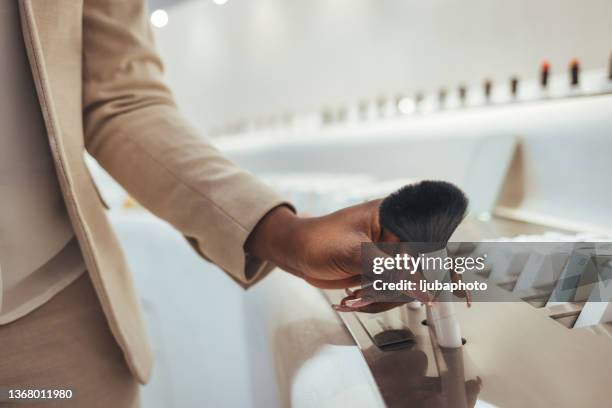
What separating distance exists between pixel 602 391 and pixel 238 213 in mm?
302

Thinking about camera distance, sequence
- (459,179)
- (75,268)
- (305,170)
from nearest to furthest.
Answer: (75,268), (459,179), (305,170)

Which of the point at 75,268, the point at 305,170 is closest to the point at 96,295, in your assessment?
the point at 75,268

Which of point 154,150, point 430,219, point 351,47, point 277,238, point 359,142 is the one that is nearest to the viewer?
point 430,219

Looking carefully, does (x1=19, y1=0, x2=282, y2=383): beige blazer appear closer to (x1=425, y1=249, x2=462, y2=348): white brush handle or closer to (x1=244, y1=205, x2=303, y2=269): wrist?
(x1=244, y1=205, x2=303, y2=269): wrist

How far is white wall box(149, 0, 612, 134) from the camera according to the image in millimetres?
1129

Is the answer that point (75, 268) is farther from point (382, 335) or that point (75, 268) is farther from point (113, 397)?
point (382, 335)

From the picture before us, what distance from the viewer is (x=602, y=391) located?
28 centimetres

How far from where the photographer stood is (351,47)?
1.88 meters

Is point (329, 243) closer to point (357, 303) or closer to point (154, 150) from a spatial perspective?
point (357, 303)

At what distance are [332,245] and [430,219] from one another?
0.28 ft

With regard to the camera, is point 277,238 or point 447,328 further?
point 277,238

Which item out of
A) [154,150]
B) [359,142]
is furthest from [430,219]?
[359,142]

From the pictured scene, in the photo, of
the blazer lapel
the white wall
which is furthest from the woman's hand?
the white wall

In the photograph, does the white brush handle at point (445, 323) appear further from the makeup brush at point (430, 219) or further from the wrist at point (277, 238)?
the wrist at point (277, 238)
